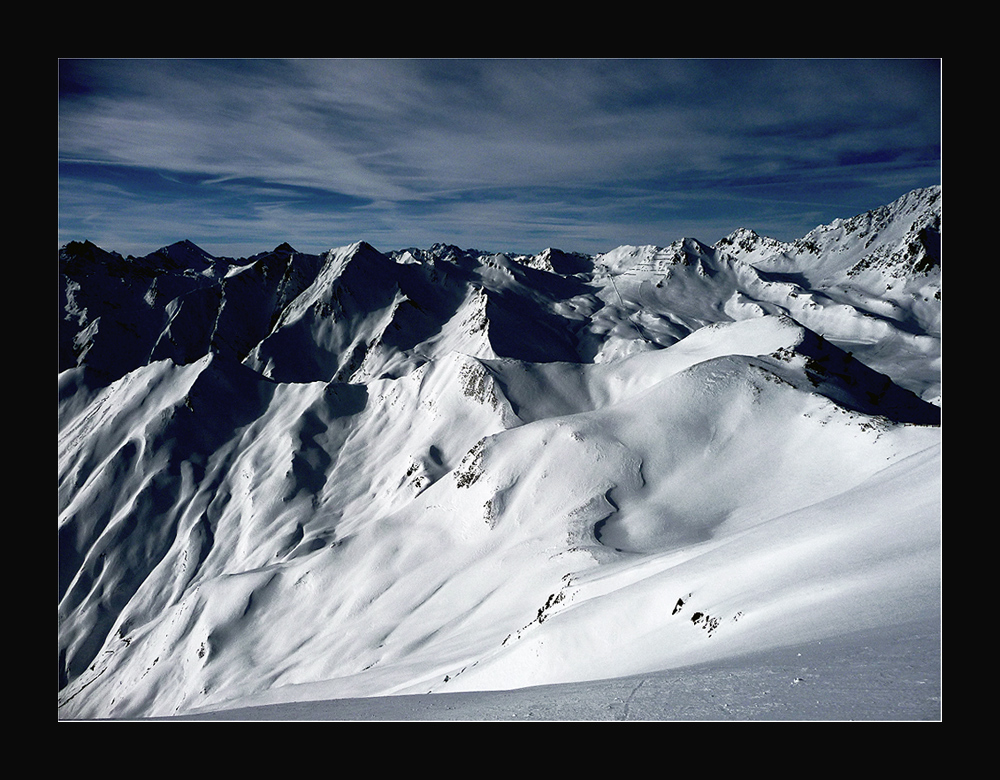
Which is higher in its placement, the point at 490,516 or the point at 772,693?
the point at 772,693

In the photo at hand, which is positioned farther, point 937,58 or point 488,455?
point 488,455

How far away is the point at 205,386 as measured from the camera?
101250mm

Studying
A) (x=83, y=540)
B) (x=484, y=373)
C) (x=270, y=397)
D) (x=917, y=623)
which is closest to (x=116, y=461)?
(x=83, y=540)

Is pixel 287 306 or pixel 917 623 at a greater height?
pixel 287 306

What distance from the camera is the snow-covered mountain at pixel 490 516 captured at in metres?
14.2

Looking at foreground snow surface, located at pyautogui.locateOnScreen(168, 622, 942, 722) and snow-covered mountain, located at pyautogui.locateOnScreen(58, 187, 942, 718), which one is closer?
foreground snow surface, located at pyautogui.locateOnScreen(168, 622, 942, 722)

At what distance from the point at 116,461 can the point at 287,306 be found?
114m

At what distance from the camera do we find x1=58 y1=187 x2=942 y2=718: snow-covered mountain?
14180 millimetres

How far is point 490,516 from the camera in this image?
41781 millimetres

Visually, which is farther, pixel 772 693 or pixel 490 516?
pixel 490 516

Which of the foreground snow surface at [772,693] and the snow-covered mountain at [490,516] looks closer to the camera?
the foreground snow surface at [772,693]
